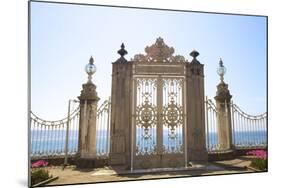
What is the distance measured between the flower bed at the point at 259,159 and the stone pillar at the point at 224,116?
345 mm

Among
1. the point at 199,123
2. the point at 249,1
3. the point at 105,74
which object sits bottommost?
the point at 199,123

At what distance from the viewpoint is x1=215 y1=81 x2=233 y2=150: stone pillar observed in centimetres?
437

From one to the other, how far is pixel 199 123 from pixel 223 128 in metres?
0.36

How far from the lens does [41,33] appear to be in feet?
12.4

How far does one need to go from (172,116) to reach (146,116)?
329 millimetres

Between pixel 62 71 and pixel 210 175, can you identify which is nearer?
pixel 62 71

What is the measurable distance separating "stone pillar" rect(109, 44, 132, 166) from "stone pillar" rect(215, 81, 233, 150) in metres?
1.17

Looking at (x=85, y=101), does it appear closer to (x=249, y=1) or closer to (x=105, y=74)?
(x=105, y=74)

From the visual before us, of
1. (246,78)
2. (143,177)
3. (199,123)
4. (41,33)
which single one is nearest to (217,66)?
(246,78)

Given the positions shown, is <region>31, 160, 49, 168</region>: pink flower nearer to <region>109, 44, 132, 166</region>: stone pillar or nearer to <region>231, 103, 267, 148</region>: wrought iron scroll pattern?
<region>109, 44, 132, 166</region>: stone pillar

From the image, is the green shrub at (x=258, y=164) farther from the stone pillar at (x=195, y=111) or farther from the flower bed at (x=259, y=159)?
the stone pillar at (x=195, y=111)

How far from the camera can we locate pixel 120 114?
4.13 m

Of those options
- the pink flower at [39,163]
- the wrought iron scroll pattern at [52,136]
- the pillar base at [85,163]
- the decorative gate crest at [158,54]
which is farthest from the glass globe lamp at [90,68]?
the pink flower at [39,163]

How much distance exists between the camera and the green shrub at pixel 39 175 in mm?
3717
